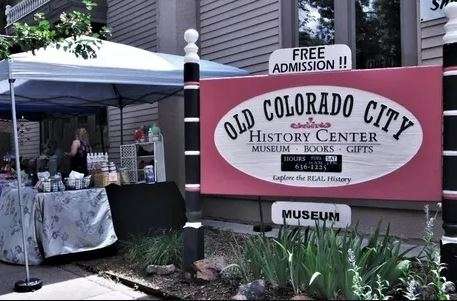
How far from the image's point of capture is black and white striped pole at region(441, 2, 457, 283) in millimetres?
4539

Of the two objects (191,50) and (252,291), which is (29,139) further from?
(252,291)

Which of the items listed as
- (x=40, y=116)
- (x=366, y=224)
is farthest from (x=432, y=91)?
(x=40, y=116)

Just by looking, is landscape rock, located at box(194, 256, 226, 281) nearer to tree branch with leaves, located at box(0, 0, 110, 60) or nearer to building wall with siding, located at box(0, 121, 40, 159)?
tree branch with leaves, located at box(0, 0, 110, 60)

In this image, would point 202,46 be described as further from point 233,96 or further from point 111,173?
point 233,96

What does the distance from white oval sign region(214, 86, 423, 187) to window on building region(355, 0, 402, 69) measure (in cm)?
214

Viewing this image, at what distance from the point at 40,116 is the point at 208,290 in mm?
9482

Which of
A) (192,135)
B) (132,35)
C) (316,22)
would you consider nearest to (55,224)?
(192,135)

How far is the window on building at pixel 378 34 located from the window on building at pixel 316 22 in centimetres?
45

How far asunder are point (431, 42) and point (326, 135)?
85.1 inches

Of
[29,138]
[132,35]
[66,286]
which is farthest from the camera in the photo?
[29,138]

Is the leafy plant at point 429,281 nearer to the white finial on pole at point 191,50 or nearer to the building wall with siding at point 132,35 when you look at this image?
the white finial on pole at point 191,50

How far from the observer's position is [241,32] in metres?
8.62

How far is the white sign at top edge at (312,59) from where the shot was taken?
16.6ft

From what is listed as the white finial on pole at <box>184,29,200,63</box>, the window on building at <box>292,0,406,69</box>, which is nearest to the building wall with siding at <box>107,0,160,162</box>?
the window on building at <box>292,0,406,69</box>
